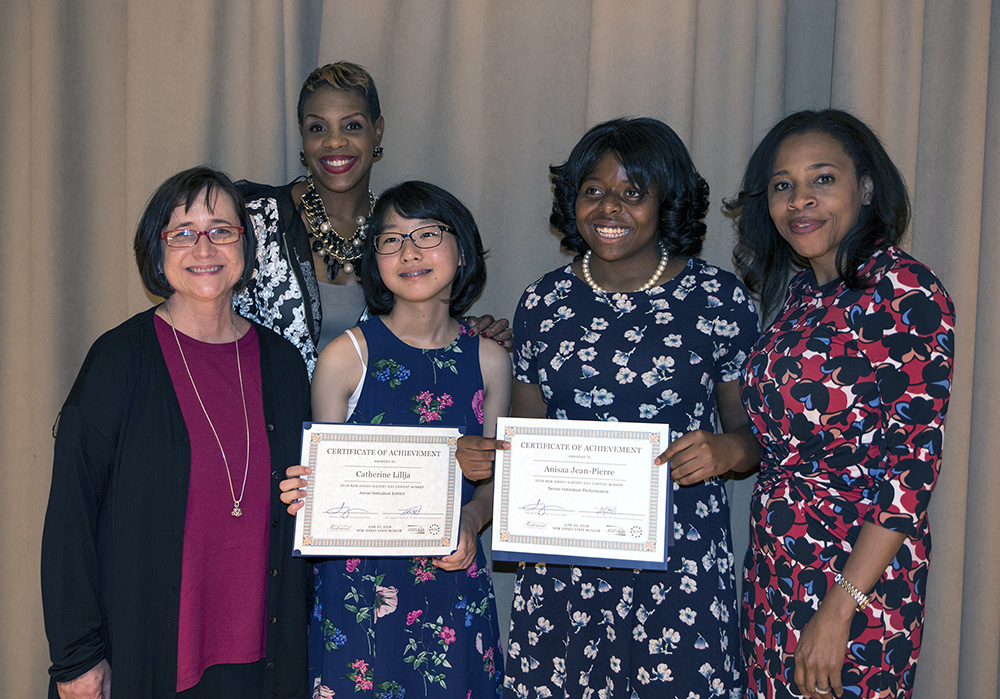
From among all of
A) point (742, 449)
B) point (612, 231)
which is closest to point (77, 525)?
point (612, 231)

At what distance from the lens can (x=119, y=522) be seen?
192cm

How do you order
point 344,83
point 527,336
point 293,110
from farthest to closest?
point 293,110 → point 344,83 → point 527,336

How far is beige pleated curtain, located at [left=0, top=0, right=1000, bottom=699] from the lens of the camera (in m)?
2.90

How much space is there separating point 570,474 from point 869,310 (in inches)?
32.5

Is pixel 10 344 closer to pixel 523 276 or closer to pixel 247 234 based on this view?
pixel 247 234

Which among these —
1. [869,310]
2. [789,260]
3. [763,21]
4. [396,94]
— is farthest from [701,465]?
[396,94]

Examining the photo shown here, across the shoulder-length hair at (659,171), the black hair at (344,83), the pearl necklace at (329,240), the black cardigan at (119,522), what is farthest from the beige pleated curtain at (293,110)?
the black cardigan at (119,522)

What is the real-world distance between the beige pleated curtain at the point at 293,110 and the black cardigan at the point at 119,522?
1.44m

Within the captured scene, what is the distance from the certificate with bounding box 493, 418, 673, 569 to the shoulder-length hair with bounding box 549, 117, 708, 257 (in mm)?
678

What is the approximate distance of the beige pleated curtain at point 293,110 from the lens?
290cm

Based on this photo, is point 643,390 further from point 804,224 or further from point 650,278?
point 804,224

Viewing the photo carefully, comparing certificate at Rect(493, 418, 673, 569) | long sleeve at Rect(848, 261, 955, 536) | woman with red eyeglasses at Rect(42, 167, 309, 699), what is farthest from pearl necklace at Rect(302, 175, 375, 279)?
long sleeve at Rect(848, 261, 955, 536)
